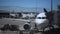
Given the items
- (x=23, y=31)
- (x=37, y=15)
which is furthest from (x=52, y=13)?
(x=23, y=31)

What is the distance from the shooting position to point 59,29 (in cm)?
263

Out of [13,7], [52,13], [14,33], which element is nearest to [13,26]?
[14,33]

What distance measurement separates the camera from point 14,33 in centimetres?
248

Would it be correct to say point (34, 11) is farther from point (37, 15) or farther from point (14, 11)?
point (14, 11)

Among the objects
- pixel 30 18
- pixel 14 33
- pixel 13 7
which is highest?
pixel 13 7

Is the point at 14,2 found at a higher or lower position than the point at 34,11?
higher

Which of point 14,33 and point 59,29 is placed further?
point 59,29

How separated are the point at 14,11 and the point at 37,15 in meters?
0.43

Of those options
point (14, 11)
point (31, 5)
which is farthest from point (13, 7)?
point (31, 5)

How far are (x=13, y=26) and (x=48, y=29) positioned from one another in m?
0.65

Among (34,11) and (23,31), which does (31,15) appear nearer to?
(34,11)

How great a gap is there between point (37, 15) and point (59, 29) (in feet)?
1.61

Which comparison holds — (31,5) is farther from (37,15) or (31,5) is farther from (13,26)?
(13,26)

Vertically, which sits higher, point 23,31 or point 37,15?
point 37,15
